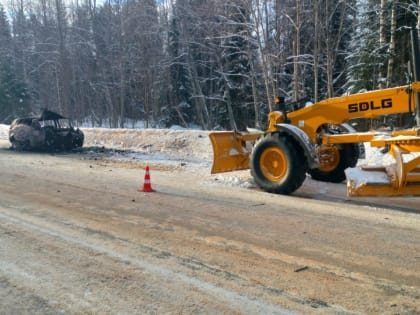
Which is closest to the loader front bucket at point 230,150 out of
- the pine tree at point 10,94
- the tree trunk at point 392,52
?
the tree trunk at point 392,52

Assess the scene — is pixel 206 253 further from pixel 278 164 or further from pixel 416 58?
pixel 416 58

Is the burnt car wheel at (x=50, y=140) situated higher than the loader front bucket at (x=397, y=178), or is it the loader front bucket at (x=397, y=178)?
the burnt car wheel at (x=50, y=140)

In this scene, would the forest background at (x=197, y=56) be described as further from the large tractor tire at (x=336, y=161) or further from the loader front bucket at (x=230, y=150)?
the loader front bucket at (x=230, y=150)

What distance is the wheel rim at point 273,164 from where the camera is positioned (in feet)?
29.9

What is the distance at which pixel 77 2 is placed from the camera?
54.8 metres

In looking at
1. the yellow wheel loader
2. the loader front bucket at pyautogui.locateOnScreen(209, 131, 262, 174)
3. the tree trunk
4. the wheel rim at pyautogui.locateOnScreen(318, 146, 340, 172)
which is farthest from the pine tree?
the wheel rim at pyautogui.locateOnScreen(318, 146, 340, 172)

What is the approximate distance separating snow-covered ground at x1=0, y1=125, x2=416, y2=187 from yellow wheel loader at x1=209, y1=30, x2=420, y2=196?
4.59 ft

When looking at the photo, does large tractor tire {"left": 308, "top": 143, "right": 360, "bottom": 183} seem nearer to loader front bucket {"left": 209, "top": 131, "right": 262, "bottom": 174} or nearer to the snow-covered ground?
the snow-covered ground

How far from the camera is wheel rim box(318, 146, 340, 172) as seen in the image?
35.1 feet

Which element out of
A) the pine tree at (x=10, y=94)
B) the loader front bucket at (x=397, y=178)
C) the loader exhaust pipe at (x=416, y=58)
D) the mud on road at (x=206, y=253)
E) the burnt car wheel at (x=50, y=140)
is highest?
the pine tree at (x=10, y=94)

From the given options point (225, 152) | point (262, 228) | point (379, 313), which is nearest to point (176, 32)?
point (225, 152)

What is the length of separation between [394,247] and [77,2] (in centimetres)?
5642

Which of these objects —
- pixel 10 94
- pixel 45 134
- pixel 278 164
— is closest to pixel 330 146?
pixel 278 164

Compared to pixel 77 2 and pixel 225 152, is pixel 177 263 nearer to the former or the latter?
pixel 225 152
